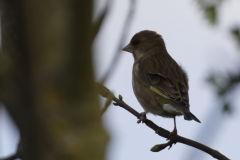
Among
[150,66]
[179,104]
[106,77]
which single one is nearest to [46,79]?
[106,77]

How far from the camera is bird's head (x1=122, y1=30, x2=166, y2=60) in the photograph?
8750 millimetres

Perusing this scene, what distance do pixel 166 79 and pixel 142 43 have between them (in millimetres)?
1498

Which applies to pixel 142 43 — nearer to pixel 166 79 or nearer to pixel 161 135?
pixel 166 79

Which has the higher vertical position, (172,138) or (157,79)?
(157,79)

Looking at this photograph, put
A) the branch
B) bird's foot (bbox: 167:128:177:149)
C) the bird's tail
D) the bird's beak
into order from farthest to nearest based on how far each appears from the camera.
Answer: the bird's beak
the bird's tail
bird's foot (bbox: 167:128:177:149)
the branch

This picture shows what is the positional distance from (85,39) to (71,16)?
12 cm

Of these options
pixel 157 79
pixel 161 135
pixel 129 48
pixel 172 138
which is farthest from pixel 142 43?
pixel 172 138

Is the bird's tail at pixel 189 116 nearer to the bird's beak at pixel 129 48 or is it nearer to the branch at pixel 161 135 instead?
the branch at pixel 161 135

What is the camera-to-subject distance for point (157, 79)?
7.55m

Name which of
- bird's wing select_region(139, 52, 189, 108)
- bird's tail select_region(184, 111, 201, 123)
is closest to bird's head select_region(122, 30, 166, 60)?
bird's wing select_region(139, 52, 189, 108)

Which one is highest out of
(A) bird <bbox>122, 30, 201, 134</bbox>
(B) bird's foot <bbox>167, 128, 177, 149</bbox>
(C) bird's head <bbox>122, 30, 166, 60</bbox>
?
(C) bird's head <bbox>122, 30, 166, 60</bbox>

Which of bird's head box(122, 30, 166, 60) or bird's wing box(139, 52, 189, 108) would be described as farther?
bird's head box(122, 30, 166, 60)

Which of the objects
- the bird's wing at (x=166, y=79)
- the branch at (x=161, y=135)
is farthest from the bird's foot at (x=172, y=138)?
the bird's wing at (x=166, y=79)

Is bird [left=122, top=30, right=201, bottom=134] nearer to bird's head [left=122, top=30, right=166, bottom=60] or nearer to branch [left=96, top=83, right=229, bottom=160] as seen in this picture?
bird's head [left=122, top=30, right=166, bottom=60]
